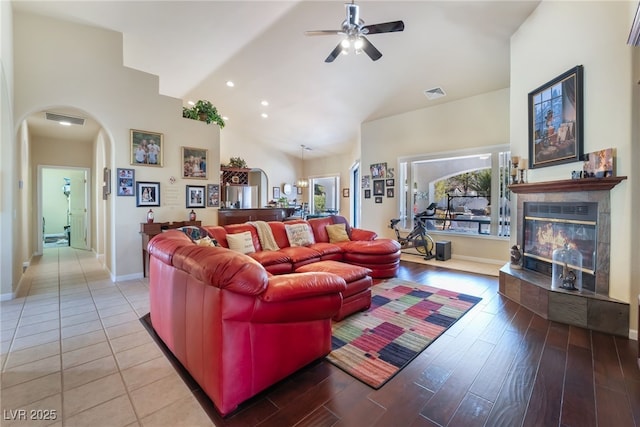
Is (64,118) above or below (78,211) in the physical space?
above

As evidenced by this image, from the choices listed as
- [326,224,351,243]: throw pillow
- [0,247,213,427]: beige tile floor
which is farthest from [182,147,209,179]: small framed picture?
[326,224,351,243]: throw pillow

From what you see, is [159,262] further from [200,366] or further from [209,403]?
[209,403]

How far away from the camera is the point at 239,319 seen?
1521 mm

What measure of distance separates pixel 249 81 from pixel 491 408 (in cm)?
677

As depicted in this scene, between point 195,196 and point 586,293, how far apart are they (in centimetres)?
597

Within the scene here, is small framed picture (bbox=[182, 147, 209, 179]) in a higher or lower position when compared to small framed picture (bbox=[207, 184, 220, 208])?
higher

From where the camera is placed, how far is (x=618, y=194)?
8.49 feet

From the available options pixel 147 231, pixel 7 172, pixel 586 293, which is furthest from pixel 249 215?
pixel 586 293

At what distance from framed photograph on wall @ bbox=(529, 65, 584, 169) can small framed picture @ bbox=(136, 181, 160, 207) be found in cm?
598

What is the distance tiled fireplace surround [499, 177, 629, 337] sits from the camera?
8.38 ft

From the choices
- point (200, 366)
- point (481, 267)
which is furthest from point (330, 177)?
point (200, 366)

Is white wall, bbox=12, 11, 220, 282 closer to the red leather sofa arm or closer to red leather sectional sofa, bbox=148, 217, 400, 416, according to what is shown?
red leather sectional sofa, bbox=148, 217, 400, 416

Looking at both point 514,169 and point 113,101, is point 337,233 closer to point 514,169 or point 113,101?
point 514,169

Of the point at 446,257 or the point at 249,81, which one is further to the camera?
the point at 249,81
